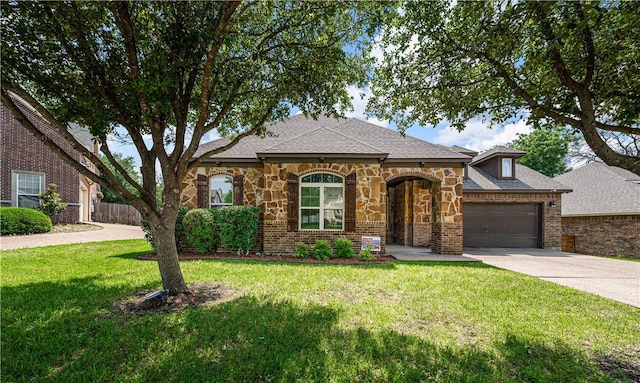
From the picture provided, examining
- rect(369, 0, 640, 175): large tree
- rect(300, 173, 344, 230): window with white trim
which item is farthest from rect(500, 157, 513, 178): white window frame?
rect(369, 0, 640, 175): large tree

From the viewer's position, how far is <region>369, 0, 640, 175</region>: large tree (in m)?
3.31

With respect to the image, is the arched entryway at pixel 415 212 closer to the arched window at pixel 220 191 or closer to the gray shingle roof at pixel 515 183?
the gray shingle roof at pixel 515 183

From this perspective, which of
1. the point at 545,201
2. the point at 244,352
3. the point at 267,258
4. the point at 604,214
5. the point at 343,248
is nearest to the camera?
the point at 244,352

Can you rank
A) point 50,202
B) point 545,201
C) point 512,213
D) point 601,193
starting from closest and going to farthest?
point 545,201, point 512,213, point 50,202, point 601,193

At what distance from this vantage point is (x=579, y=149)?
26719mm

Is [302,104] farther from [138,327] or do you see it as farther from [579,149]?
[579,149]

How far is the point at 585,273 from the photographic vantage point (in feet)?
26.0

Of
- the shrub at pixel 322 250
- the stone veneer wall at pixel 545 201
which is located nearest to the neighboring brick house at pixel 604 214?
the stone veneer wall at pixel 545 201

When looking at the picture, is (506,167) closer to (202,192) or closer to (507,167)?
(507,167)

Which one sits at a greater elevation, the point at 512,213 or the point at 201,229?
the point at 512,213

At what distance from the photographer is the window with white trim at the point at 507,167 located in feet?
46.8

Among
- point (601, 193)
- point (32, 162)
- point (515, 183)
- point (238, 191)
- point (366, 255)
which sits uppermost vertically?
point (32, 162)

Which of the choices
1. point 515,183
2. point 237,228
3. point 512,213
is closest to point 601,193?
point 515,183

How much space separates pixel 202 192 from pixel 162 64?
6539 millimetres
